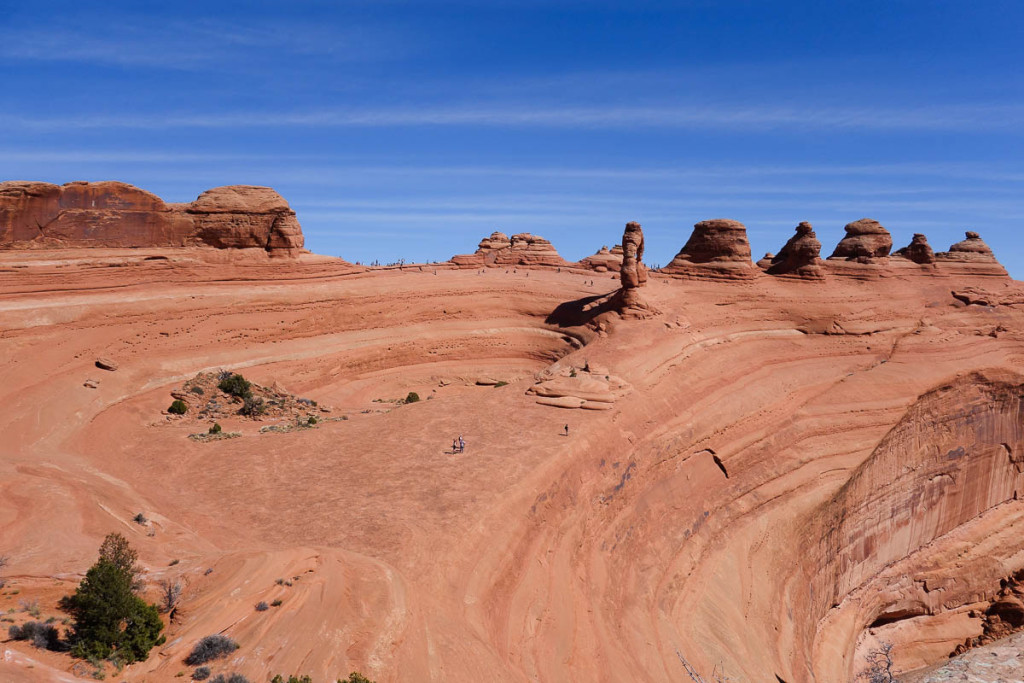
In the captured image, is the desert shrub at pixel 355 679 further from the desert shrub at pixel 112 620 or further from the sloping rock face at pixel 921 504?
the sloping rock face at pixel 921 504

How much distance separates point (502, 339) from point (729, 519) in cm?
2481

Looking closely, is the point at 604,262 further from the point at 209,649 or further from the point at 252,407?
the point at 209,649

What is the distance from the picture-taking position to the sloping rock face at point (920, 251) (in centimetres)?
5403

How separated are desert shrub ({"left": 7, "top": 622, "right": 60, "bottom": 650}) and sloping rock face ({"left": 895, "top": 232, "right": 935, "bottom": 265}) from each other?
5804cm

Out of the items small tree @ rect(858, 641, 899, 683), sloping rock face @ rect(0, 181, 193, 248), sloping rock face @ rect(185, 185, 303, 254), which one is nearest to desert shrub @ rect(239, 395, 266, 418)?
sloping rock face @ rect(185, 185, 303, 254)

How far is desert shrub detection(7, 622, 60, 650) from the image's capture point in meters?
14.7

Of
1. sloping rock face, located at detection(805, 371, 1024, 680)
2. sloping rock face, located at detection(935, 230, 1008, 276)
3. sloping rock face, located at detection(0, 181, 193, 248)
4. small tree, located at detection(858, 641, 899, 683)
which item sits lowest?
small tree, located at detection(858, 641, 899, 683)

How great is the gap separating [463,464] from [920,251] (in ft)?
146

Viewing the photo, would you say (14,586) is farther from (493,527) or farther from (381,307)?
(381,307)

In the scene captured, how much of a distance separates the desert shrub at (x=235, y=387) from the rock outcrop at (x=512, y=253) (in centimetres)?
2834

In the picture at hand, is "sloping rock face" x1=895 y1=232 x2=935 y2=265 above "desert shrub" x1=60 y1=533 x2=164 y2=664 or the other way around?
above

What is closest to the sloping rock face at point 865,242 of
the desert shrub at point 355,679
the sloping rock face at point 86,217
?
the sloping rock face at point 86,217

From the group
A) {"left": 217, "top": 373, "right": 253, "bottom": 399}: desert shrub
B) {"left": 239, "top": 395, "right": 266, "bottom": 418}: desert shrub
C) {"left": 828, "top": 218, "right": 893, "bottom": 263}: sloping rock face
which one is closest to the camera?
{"left": 239, "top": 395, "right": 266, "bottom": 418}: desert shrub

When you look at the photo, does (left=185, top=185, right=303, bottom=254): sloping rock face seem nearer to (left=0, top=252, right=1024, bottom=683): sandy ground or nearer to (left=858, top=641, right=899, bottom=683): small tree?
(left=0, top=252, right=1024, bottom=683): sandy ground
